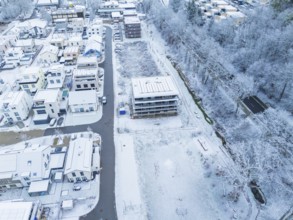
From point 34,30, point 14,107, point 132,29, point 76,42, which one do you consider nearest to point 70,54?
point 76,42

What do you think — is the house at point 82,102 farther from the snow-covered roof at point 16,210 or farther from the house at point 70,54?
the house at point 70,54

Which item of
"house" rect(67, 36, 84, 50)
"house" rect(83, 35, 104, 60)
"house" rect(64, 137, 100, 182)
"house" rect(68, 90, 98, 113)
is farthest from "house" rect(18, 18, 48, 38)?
"house" rect(64, 137, 100, 182)

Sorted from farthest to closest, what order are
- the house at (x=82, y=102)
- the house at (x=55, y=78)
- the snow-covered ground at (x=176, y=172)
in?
the house at (x=55, y=78), the house at (x=82, y=102), the snow-covered ground at (x=176, y=172)

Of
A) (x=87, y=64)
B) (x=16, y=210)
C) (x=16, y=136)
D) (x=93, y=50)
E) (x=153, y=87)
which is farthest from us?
(x=93, y=50)

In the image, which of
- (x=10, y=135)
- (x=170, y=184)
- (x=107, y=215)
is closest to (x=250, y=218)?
(x=170, y=184)

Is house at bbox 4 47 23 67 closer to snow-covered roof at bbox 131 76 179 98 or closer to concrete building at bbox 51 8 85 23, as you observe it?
concrete building at bbox 51 8 85 23

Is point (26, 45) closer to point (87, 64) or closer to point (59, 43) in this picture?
point (59, 43)

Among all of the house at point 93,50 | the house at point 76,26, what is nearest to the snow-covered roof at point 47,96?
the house at point 93,50

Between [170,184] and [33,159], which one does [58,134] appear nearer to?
[33,159]
